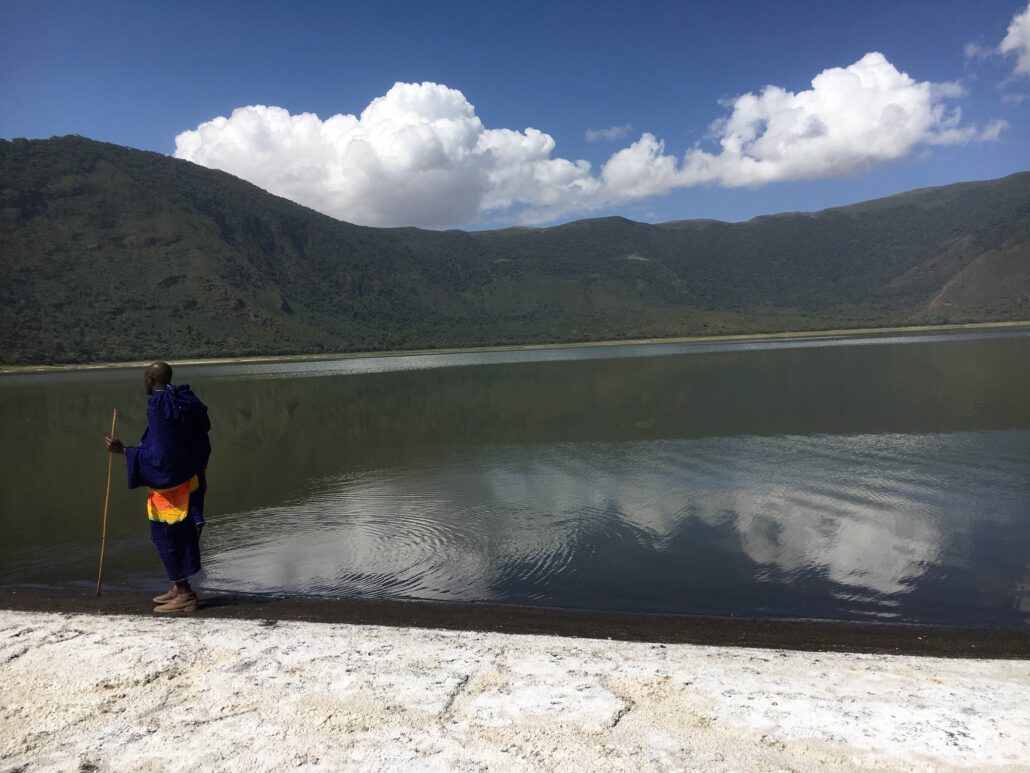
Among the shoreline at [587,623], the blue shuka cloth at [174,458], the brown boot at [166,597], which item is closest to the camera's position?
the shoreline at [587,623]

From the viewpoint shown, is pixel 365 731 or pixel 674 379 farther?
pixel 674 379

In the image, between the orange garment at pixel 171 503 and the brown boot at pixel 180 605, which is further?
the brown boot at pixel 180 605

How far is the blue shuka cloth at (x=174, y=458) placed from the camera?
6672mm

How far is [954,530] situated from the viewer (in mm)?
10031

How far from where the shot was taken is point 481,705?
465cm

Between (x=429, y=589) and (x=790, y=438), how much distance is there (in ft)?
43.0

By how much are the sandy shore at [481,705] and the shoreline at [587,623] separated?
1.45 ft

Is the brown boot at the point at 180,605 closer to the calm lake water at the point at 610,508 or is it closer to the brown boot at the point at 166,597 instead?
the brown boot at the point at 166,597

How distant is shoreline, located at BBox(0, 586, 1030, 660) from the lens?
6121mm

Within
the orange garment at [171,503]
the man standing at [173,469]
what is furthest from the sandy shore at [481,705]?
the orange garment at [171,503]

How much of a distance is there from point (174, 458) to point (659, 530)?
6720 millimetres

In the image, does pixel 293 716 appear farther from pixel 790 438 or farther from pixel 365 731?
pixel 790 438

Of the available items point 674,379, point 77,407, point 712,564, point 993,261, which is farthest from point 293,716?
point 993,261

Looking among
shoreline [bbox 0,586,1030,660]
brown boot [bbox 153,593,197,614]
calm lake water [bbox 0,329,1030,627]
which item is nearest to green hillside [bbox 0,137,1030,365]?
calm lake water [bbox 0,329,1030,627]
